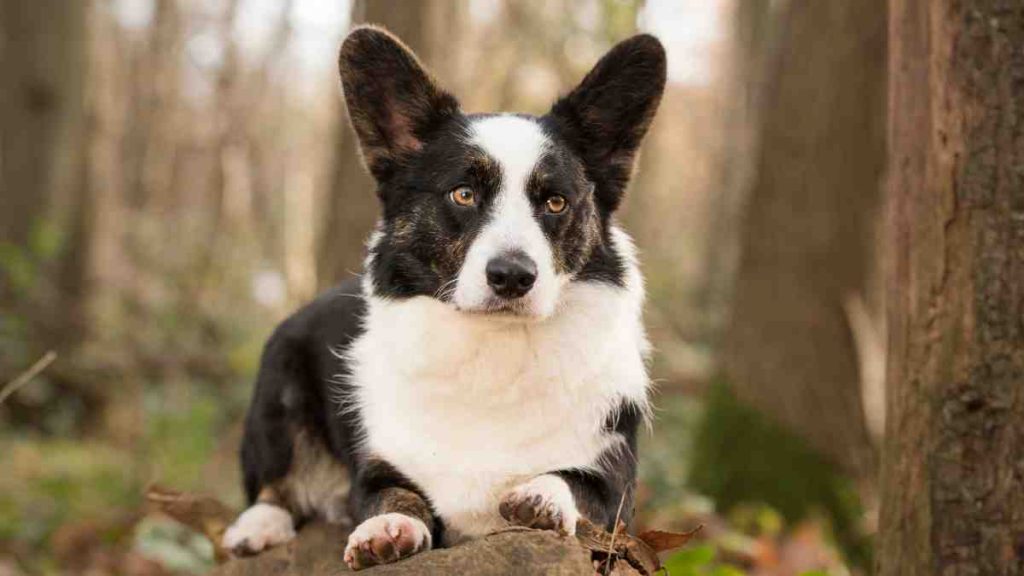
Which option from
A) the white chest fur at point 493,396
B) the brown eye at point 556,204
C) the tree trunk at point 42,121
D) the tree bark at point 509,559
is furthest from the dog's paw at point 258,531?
the tree trunk at point 42,121

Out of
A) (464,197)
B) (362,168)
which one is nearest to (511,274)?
(464,197)

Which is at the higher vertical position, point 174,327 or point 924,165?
point 924,165

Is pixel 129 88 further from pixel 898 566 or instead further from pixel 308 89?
pixel 898 566

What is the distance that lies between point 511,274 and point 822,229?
505 cm

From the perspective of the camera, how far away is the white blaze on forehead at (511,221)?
3.62 m

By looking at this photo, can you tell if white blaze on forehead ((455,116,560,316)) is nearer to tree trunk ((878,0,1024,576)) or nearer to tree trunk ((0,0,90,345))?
tree trunk ((878,0,1024,576))

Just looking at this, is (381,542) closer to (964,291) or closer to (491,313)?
(491,313)

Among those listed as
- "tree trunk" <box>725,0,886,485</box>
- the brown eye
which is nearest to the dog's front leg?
the brown eye

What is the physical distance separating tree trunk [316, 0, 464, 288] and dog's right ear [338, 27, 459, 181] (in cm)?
316

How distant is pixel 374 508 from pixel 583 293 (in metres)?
1.05

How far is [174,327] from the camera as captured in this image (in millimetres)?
13250

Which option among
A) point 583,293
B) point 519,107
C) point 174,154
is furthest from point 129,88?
point 583,293

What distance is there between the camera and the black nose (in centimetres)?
355

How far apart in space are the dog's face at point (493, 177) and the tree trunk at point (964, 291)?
102cm
